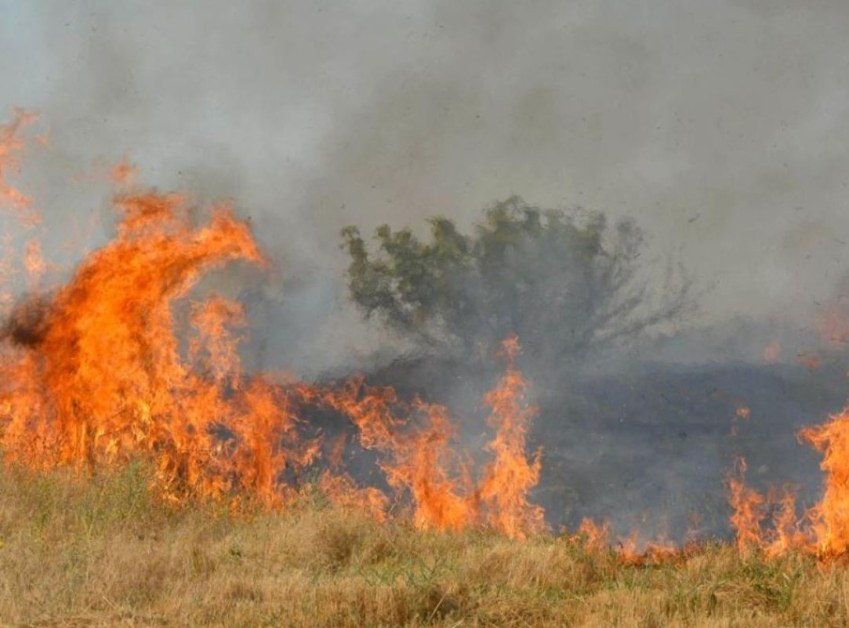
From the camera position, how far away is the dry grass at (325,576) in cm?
572

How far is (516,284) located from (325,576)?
12435 millimetres

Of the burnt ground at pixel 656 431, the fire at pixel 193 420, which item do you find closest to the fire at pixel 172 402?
the fire at pixel 193 420

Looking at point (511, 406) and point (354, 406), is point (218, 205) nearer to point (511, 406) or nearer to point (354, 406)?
point (354, 406)

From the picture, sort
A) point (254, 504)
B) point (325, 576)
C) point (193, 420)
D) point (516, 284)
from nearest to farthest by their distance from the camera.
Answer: point (325, 576)
point (254, 504)
point (193, 420)
point (516, 284)

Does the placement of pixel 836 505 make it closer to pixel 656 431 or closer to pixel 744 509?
pixel 744 509

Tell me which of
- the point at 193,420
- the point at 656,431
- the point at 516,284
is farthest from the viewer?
the point at 516,284

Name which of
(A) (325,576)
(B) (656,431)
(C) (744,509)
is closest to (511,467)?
(C) (744,509)

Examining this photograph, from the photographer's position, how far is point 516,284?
61.2 feet

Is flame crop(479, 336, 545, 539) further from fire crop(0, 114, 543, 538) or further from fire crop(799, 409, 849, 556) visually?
fire crop(799, 409, 849, 556)

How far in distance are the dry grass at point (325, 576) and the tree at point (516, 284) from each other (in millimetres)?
9445

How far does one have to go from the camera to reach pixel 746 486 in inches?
514

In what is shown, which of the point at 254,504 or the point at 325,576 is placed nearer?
the point at 325,576

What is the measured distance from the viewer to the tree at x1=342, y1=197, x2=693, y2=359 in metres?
18.2

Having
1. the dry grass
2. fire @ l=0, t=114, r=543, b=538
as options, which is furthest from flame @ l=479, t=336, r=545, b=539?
the dry grass
